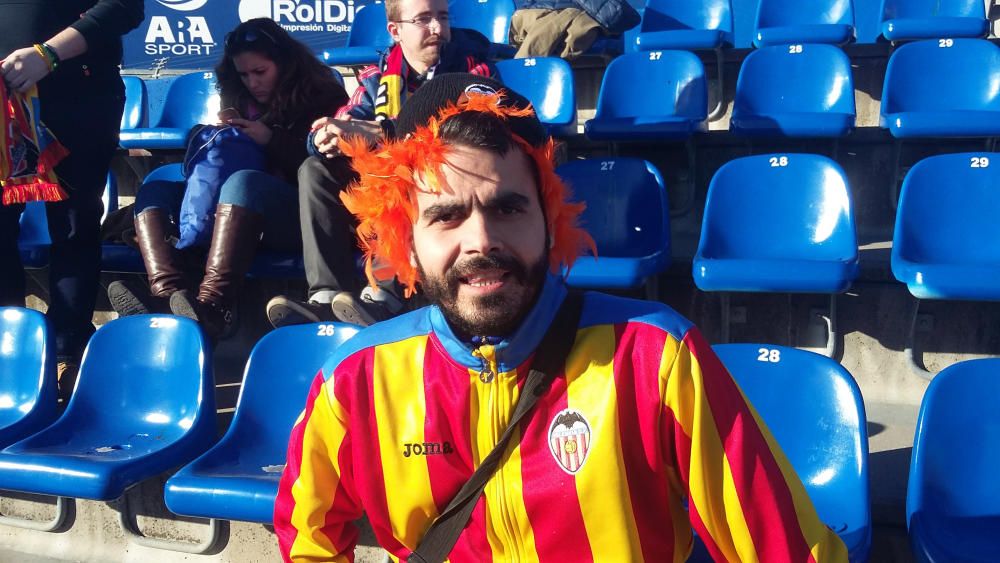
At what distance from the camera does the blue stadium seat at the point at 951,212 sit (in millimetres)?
3023

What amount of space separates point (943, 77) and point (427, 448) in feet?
12.0

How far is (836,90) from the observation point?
13.4 feet

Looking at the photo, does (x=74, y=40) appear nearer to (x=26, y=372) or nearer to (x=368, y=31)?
(x=26, y=372)

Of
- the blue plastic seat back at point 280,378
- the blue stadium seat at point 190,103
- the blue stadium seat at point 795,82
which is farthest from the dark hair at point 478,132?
the blue stadium seat at point 190,103

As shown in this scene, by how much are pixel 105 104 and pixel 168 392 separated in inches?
41.9

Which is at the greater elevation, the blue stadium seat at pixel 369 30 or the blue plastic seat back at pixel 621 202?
the blue stadium seat at pixel 369 30

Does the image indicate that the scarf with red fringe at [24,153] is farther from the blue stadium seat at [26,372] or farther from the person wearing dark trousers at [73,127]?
the blue stadium seat at [26,372]

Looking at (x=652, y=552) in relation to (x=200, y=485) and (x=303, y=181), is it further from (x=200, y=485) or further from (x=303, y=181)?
(x=303, y=181)

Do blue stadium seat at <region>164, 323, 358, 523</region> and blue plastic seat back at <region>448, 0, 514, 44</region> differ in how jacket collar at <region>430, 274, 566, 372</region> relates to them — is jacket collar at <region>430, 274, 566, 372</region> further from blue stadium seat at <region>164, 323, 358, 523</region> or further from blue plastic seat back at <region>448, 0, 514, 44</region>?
blue plastic seat back at <region>448, 0, 514, 44</region>

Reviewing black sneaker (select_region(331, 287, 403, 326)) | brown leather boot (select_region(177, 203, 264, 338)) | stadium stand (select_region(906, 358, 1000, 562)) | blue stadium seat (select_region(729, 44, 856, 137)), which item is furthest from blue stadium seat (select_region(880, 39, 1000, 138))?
brown leather boot (select_region(177, 203, 264, 338))

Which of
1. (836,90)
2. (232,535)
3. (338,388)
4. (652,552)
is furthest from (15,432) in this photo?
(836,90)

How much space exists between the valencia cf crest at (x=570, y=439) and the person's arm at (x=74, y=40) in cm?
230

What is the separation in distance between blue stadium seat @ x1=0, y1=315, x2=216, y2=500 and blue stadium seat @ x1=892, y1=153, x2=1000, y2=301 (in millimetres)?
2238

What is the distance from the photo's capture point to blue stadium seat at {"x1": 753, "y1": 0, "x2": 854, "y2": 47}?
4.70 meters
